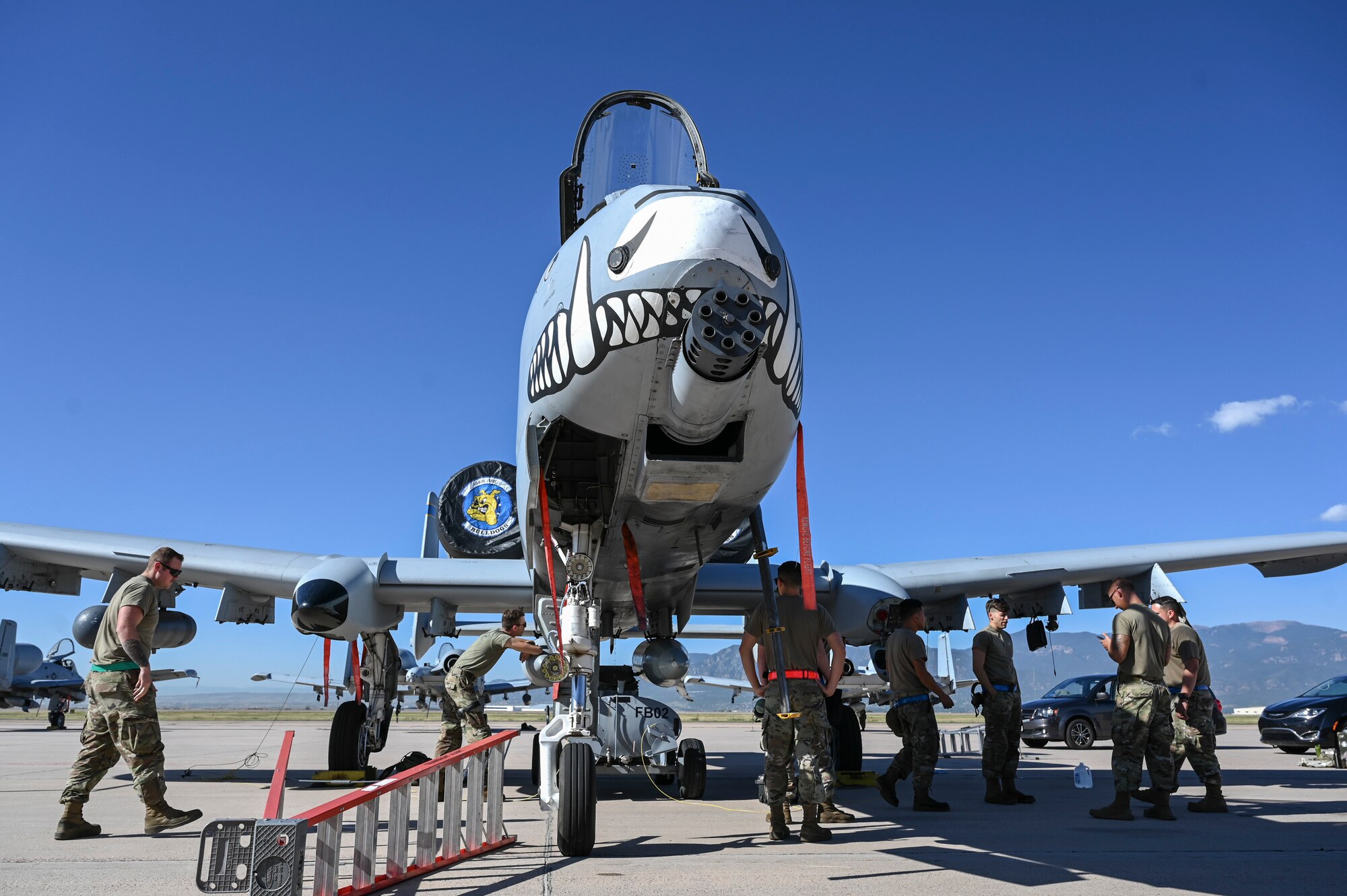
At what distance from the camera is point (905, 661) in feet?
26.7

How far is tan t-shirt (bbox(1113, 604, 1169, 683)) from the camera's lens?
272 inches

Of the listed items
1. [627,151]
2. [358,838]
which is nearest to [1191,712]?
[627,151]

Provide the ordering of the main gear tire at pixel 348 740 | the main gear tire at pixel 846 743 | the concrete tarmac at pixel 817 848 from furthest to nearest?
the main gear tire at pixel 348 740 → the main gear tire at pixel 846 743 → the concrete tarmac at pixel 817 848

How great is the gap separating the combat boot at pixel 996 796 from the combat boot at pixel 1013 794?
1 centimetres

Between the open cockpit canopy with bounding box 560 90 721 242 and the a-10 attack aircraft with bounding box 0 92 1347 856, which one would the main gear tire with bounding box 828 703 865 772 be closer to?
the a-10 attack aircraft with bounding box 0 92 1347 856

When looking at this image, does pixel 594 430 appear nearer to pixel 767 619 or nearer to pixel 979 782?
pixel 767 619

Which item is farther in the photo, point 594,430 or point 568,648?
point 568,648

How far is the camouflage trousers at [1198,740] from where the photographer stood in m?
7.44

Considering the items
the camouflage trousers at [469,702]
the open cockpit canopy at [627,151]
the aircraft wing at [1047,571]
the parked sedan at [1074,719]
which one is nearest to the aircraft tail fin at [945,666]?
the parked sedan at [1074,719]

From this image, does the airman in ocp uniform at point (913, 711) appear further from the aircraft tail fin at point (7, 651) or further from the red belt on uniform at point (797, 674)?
the aircraft tail fin at point (7, 651)

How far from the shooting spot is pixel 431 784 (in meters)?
4.92

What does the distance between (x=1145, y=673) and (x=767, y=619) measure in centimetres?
322

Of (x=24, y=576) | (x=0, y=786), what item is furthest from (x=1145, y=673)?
(x=24, y=576)

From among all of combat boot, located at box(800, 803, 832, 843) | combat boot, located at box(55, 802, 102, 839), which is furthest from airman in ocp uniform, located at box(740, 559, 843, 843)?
combat boot, located at box(55, 802, 102, 839)
